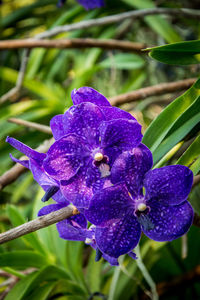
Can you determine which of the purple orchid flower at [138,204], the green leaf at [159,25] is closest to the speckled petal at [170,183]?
the purple orchid flower at [138,204]

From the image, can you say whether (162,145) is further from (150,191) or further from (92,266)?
(92,266)

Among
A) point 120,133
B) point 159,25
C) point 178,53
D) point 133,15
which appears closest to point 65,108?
point 133,15

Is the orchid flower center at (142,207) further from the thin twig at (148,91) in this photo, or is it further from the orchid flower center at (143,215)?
the thin twig at (148,91)

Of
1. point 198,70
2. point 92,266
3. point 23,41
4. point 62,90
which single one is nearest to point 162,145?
point 92,266

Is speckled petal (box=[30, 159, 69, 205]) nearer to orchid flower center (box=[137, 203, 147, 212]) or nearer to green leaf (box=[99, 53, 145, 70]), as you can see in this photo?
orchid flower center (box=[137, 203, 147, 212])

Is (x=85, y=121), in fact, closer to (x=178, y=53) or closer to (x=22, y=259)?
(x=178, y=53)

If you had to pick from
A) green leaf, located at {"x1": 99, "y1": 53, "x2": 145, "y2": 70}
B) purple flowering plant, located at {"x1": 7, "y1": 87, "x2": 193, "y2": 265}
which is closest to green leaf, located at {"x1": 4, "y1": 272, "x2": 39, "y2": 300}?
purple flowering plant, located at {"x1": 7, "y1": 87, "x2": 193, "y2": 265}
